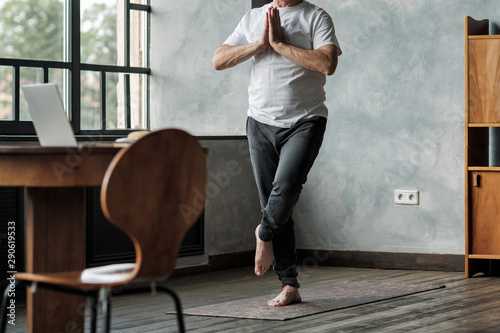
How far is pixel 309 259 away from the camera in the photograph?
225 inches

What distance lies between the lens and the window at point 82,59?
476 cm

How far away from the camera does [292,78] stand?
3.76m

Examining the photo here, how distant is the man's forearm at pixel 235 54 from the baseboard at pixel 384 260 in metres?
2.14

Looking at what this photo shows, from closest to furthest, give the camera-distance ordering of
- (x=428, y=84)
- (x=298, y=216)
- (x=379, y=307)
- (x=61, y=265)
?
(x=61, y=265) → (x=379, y=307) → (x=428, y=84) → (x=298, y=216)

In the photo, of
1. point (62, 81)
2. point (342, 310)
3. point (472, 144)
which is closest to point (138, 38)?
point (62, 81)

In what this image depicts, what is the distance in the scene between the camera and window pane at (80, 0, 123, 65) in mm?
5160

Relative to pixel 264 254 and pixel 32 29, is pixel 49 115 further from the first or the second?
pixel 32 29

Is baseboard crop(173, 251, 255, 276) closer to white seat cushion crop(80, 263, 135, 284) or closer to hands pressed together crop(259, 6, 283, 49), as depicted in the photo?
hands pressed together crop(259, 6, 283, 49)

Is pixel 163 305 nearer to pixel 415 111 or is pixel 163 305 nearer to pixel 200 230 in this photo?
pixel 200 230

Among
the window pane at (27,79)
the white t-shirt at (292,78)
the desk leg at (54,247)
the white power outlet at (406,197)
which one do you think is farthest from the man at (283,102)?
the white power outlet at (406,197)

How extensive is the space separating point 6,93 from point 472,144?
2754 millimetres

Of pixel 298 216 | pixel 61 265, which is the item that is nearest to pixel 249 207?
pixel 298 216

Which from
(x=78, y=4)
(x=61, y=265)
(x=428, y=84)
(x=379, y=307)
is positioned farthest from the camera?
(x=428, y=84)

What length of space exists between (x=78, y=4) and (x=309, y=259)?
88.4 inches
